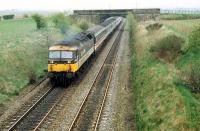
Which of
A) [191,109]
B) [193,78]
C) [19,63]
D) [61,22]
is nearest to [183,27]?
[19,63]

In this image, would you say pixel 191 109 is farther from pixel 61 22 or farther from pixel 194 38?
pixel 61 22

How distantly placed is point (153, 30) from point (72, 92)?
26.3 metres

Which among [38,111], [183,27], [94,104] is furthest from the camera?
[183,27]

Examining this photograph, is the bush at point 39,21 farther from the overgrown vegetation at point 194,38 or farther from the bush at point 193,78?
the bush at point 193,78

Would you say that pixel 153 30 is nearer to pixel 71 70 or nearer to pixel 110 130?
pixel 71 70

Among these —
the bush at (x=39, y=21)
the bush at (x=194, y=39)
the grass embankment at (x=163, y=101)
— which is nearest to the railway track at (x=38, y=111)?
the grass embankment at (x=163, y=101)

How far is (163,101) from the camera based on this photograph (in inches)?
780

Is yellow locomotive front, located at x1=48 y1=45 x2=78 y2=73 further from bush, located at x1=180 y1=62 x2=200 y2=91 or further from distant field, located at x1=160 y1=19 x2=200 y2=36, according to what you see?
distant field, located at x1=160 y1=19 x2=200 y2=36

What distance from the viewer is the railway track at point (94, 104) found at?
1942 cm

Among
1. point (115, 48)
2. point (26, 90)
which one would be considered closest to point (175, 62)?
point (26, 90)

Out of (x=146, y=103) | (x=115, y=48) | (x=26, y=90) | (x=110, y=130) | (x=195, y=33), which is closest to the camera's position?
(x=110, y=130)

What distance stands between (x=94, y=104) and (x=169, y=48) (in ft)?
35.6

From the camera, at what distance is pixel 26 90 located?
88.3ft

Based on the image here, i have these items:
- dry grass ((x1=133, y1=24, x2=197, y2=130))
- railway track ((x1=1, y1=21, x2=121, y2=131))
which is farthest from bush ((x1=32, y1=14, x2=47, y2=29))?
railway track ((x1=1, y1=21, x2=121, y2=131))
